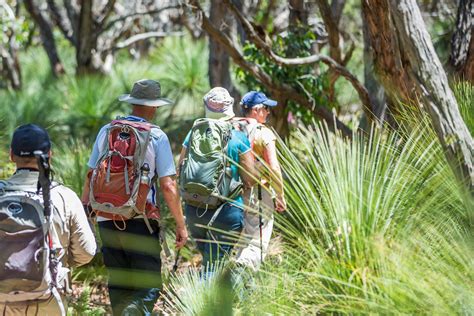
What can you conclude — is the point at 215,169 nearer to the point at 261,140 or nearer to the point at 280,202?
the point at 261,140

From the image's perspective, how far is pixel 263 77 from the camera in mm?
9703

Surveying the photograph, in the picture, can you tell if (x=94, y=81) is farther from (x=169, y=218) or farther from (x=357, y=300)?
(x=357, y=300)

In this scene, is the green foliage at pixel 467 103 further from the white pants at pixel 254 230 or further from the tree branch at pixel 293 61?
the tree branch at pixel 293 61

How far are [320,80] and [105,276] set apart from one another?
3.63 meters

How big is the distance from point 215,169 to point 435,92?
1.81 m

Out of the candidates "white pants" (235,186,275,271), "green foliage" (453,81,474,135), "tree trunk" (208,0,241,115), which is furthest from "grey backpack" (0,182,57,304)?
"tree trunk" (208,0,241,115)

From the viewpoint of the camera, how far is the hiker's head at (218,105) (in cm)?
633

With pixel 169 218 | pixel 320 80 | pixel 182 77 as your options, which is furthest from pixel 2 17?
pixel 169 218

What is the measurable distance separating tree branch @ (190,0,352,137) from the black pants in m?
3.29

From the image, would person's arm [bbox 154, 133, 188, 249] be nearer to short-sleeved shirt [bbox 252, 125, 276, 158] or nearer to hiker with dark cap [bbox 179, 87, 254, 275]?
hiker with dark cap [bbox 179, 87, 254, 275]

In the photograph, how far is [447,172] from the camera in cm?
462

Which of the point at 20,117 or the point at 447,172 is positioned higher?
the point at 447,172

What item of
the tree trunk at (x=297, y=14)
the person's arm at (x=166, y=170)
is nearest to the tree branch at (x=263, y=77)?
the tree trunk at (x=297, y=14)

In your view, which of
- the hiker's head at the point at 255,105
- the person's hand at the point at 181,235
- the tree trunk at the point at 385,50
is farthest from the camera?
the tree trunk at the point at 385,50
